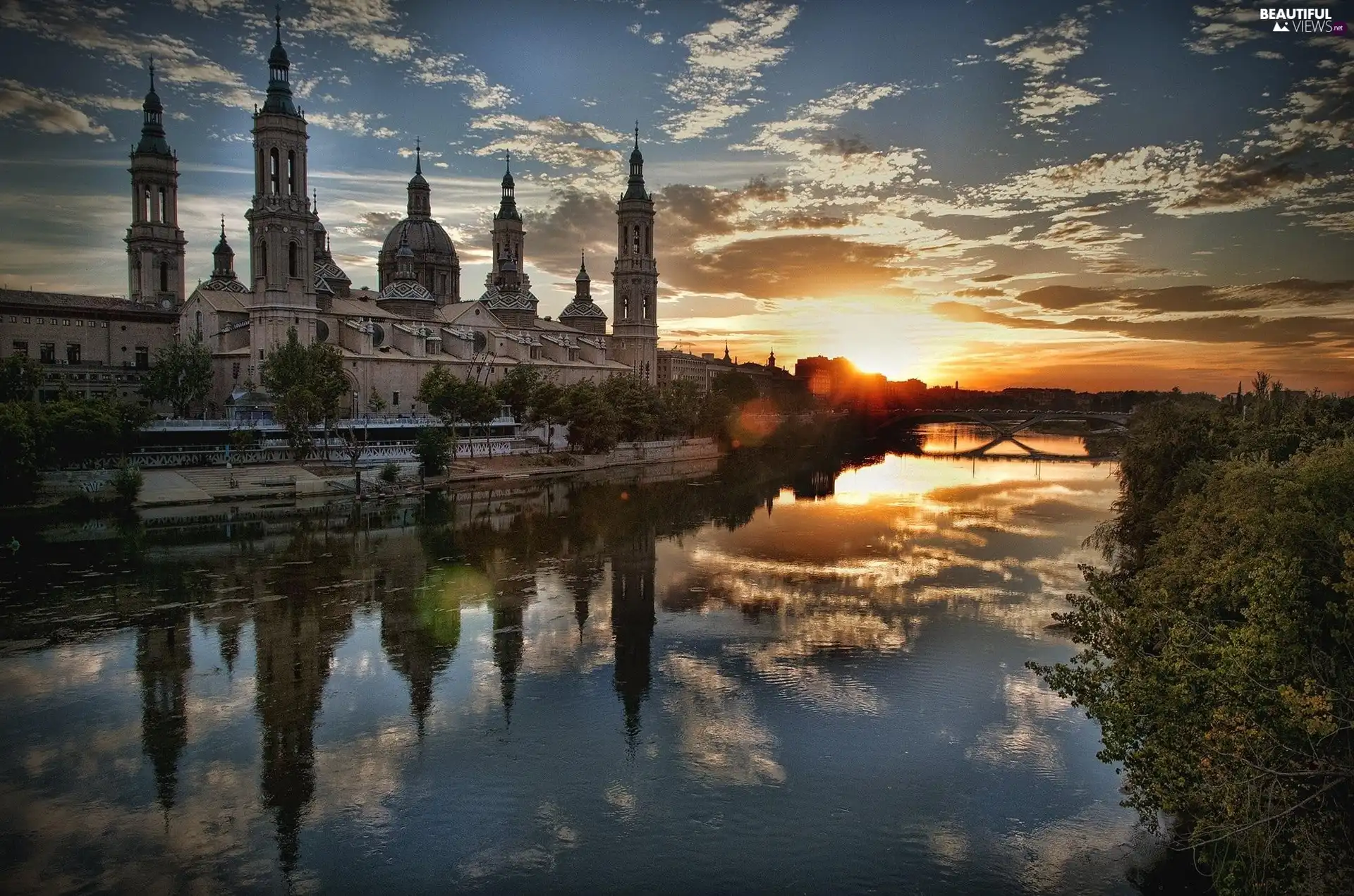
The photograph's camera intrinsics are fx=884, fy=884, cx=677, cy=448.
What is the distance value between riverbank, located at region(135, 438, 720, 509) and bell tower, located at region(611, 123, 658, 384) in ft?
118

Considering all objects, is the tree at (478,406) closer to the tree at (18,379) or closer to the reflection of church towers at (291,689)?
the tree at (18,379)

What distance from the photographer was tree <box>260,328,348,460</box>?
5856 centimetres

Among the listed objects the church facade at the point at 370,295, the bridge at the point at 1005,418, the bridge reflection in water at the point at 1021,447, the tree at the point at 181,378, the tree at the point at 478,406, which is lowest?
the bridge reflection in water at the point at 1021,447

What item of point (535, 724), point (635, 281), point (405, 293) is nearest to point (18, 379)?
point (405, 293)

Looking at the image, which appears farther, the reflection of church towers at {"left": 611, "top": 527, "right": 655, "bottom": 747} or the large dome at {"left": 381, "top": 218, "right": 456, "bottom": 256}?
the large dome at {"left": 381, "top": 218, "right": 456, "bottom": 256}

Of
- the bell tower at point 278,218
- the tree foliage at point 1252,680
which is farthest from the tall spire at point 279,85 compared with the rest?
the tree foliage at point 1252,680

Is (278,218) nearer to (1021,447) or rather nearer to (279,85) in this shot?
(279,85)

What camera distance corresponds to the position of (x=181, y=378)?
6469 cm

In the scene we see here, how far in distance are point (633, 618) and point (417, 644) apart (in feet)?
24.2

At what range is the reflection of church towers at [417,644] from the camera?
76.2ft

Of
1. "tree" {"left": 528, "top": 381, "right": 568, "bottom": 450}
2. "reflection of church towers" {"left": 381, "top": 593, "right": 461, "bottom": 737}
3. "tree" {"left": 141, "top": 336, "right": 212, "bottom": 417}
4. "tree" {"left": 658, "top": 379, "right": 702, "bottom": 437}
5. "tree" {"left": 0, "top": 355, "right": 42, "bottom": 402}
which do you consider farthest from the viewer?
"tree" {"left": 658, "top": 379, "right": 702, "bottom": 437}

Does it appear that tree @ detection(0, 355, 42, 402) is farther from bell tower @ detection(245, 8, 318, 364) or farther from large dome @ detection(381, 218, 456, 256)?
large dome @ detection(381, 218, 456, 256)

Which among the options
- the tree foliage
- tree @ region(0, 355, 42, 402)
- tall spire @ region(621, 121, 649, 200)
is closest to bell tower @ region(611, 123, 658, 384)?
tall spire @ region(621, 121, 649, 200)

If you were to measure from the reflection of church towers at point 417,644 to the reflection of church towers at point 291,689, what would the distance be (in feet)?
4.97
